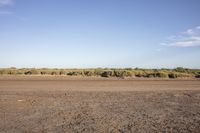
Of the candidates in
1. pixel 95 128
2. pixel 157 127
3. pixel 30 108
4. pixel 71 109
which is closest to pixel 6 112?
pixel 30 108

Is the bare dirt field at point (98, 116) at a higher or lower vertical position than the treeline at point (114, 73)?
lower

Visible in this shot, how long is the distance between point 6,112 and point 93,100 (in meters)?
5.64

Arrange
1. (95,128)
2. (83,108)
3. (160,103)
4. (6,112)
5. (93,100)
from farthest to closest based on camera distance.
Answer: (93,100)
(160,103)
(83,108)
(6,112)
(95,128)

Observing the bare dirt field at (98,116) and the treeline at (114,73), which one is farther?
the treeline at (114,73)

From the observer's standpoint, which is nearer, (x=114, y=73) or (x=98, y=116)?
(x=98, y=116)

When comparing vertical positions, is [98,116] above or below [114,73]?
below

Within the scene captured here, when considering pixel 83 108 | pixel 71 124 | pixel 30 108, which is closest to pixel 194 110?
pixel 83 108

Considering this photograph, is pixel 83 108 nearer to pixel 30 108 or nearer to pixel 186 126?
pixel 30 108

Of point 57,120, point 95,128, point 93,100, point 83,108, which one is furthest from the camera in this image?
point 93,100

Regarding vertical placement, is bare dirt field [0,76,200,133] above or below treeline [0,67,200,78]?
below

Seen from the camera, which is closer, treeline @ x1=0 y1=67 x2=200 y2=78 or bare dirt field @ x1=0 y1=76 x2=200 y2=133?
bare dirt field @ x1=0 y1=76 x2=200 y2=133

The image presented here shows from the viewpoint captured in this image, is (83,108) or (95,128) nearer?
(95,128)

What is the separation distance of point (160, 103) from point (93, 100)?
3798 mm

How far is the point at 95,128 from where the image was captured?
1090 centimetres
